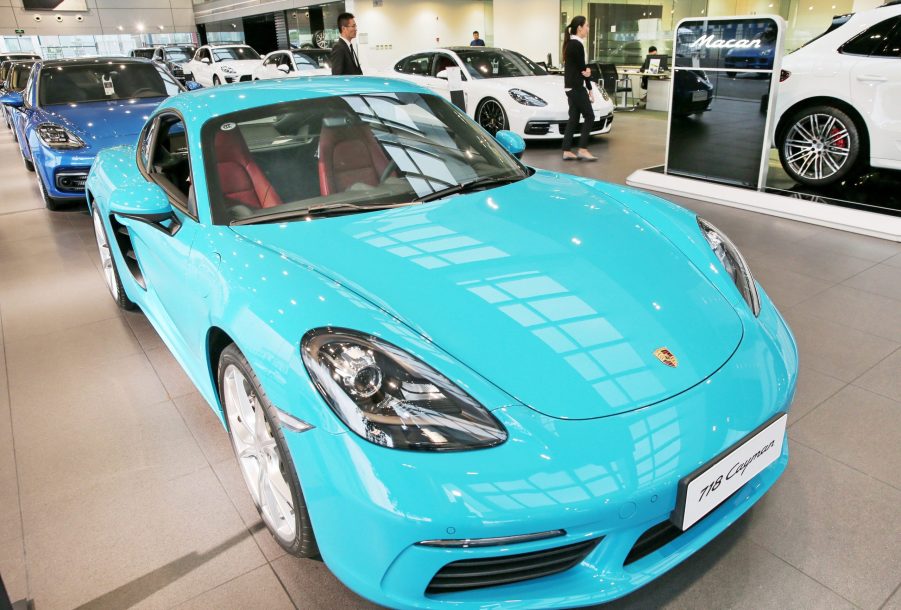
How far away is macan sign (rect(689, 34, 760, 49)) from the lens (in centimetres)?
494

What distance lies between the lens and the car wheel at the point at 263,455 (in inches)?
58.6

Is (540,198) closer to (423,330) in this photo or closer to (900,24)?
(423,330)

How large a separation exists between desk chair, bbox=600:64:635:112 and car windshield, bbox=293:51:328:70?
A: 17.7 ft

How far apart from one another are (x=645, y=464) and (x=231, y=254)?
4.04 ft

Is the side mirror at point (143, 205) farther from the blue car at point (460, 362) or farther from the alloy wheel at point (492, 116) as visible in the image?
the alloy wheel at point (492, 116)

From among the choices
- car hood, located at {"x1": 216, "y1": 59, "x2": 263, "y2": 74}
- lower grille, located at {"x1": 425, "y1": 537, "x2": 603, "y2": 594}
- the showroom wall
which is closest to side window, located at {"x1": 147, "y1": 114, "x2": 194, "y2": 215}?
lower grille, located at {"x1": 425, "y1": 537, "x2": 603, "y2": 594}

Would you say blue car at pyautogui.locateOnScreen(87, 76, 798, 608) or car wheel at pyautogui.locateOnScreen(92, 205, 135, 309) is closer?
blue car at pyautogui.locateOnScreen(87, 76, 798, 608)

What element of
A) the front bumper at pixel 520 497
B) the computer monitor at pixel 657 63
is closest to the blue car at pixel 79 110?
the front bumper at pixel 520 497

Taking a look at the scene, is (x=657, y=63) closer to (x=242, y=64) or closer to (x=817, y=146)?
(x=817, y=146)

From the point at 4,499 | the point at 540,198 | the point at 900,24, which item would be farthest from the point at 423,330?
the point at 900,24

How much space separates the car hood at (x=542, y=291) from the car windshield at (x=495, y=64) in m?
6.60

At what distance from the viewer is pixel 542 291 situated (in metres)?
1.64

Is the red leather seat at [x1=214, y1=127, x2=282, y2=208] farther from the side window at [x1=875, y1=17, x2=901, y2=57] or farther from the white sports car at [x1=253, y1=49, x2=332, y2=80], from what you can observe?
the white sports car at [x1=253, y1=49, x2=332, y2=80]

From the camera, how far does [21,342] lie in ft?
10.6
